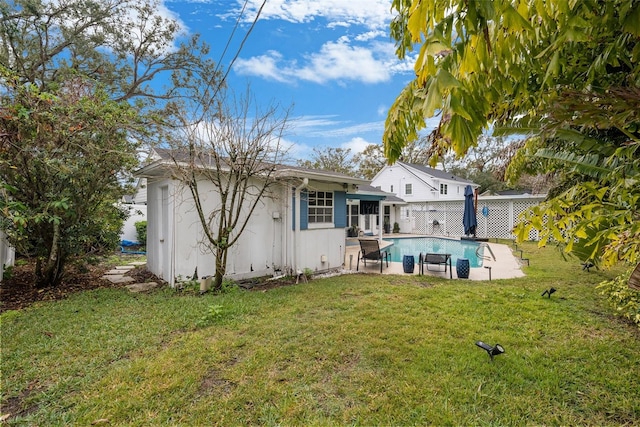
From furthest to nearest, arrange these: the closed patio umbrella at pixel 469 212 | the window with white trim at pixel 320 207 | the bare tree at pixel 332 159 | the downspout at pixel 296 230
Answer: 1. the bare tree at pixel 332 159
2. the closed patio umbrella at pixel 469 212
3. the window with white trim at pixel 320 207
4. the downspout at pixel 296 230

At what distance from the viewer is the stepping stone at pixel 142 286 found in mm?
7050

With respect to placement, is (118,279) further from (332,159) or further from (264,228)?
(332,159)

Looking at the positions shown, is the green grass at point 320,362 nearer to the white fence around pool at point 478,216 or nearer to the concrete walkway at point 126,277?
the concrete walkway at point 126,277

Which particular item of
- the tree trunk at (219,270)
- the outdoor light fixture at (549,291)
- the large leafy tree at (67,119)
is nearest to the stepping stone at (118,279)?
the large leafy tree at (67,119)

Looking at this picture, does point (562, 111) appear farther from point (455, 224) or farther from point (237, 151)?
point (455, 224)

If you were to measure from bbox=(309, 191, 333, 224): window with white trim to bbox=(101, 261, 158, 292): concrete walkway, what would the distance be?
474cm

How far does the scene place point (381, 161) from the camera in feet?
117

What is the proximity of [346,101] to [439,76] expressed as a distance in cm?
A: 1272

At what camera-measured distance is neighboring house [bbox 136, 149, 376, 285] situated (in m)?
7.21

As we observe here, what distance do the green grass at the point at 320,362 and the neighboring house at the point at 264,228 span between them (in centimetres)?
A: 163

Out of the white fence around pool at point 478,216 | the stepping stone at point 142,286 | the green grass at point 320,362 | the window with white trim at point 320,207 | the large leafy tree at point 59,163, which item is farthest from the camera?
the white fence around pool at point 478,216

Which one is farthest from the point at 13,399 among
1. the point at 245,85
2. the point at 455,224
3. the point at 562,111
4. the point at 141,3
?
the point at 455,224

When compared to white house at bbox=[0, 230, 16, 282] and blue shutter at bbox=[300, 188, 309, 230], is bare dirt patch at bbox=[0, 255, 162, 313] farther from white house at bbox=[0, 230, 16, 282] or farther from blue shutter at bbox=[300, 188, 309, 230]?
blue shutter at bbox=[300, 188, 309, 230]

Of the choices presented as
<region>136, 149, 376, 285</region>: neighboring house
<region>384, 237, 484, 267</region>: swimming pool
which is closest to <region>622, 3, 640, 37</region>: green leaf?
<region>136, 149, 376, 285</region>: neighboring house
